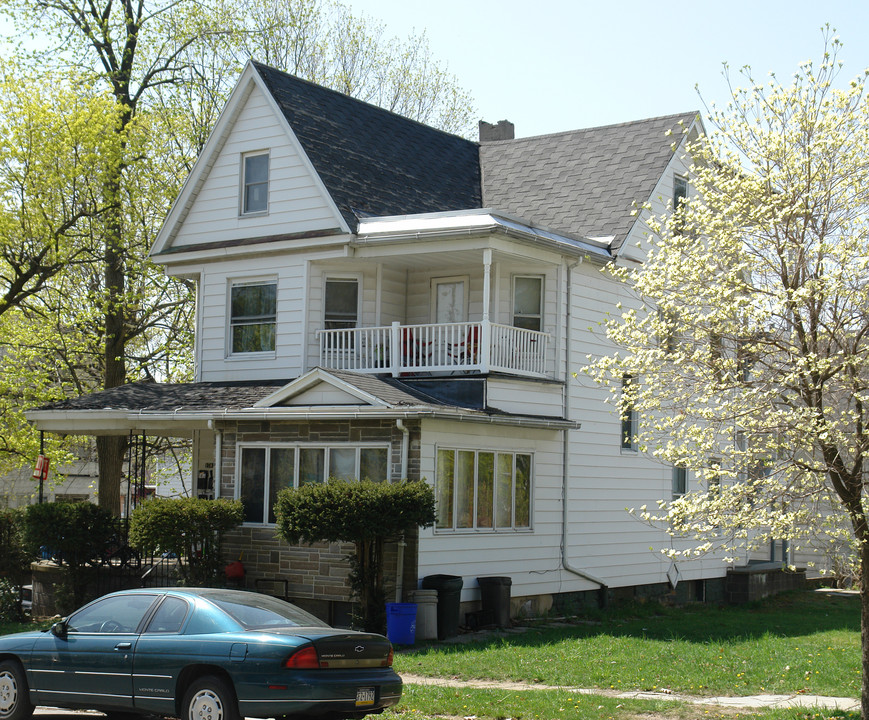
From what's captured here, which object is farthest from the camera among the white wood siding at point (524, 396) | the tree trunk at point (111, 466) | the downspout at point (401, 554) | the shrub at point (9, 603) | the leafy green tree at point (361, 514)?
the tree trunk at point (111, 466)

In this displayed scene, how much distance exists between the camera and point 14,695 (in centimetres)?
1107

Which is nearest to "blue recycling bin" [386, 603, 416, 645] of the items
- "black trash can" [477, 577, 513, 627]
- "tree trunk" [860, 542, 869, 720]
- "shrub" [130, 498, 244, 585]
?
"black trash can" [477, 577, 513, 627]

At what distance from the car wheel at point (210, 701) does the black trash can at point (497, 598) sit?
29.9 feet

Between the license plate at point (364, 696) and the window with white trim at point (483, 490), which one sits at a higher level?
the window with white trim at point (483, 490)

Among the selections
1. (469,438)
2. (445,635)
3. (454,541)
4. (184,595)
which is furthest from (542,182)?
(184,595)

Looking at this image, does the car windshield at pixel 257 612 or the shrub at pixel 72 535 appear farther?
the shrub at pixel 72 535

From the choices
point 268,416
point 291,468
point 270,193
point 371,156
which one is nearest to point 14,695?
point 268,416

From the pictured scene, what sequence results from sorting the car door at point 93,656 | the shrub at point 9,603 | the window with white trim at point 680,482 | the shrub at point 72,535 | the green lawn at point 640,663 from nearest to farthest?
1. the car door at point 93,656
2. the green lawn at point 640,663
3. the shrub at point 72,535
4. the shrub at point 9,603
5. the window with white trim at point 680,482

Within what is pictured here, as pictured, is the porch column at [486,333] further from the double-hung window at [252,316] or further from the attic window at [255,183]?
the attic window at [255,183]

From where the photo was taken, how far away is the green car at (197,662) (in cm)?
955

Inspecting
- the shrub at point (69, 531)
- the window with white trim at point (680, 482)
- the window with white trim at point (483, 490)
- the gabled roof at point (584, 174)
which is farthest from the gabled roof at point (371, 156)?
the window with white trim at point (680, 482)

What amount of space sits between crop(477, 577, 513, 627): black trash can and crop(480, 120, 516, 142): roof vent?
14800 millimetres

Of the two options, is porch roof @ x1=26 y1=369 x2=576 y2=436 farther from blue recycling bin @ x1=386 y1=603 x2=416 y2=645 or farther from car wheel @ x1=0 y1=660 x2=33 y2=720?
car wheel @ x1=0 y1=660 x2=33 y2=720

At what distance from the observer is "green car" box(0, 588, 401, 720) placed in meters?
9.55
